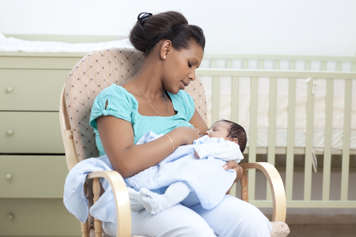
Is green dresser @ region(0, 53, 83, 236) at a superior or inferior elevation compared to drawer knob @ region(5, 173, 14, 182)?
superior

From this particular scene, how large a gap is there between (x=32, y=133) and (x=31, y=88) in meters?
0.20

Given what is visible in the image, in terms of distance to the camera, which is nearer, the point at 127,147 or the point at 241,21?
the point at 127,147

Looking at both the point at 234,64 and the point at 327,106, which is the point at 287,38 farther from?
the point at 327,106

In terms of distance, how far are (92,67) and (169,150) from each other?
16.3 inches

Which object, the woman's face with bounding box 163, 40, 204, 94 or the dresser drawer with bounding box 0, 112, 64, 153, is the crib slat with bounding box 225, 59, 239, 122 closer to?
the dresser drawer with bounding box 0, 112, 64, 153

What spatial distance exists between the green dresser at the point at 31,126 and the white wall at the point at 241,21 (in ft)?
4.44

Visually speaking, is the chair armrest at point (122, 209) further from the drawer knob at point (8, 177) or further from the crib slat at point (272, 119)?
the crib slat at point (272, 119)

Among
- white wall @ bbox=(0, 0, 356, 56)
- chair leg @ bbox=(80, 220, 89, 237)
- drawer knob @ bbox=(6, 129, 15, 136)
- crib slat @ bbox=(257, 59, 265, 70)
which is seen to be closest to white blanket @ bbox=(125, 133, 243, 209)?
chair leg @ bbox=(80, 220, 89, 237)

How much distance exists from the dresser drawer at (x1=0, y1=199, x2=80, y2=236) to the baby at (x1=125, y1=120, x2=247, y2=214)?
1.04 metres

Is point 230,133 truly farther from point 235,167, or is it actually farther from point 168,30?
point 168,30

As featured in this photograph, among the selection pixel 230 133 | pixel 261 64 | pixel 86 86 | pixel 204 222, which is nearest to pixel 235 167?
pixel 230 133

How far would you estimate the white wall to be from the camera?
11.5ft

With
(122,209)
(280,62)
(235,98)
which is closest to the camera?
(122,209)

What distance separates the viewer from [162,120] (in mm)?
1522
